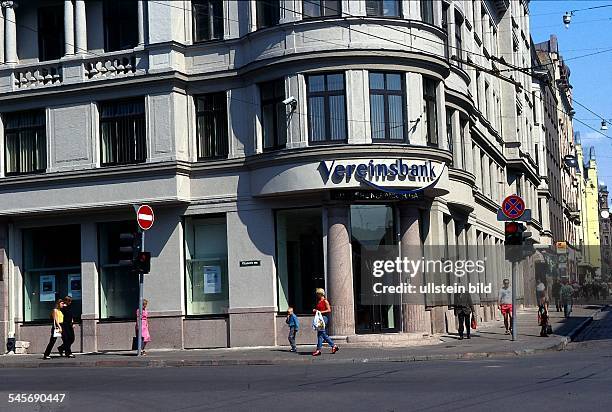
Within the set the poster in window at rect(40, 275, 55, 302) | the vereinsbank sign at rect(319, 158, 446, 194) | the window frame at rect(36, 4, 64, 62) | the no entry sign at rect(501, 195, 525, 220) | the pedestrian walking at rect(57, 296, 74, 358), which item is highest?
the window frame at rect(36, 4, 64, 62)

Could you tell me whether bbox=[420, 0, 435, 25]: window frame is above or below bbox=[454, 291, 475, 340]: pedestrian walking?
above

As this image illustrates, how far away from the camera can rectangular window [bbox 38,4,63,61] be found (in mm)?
30922

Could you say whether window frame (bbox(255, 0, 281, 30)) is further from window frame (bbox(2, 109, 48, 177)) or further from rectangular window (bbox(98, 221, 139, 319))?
window frame (bbox(2, 109, 48, 177))

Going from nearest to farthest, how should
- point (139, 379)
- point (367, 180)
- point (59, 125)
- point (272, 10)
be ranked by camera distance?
point (139, 379) < point (367, 180) < point (272, 10) < point (59, 125)

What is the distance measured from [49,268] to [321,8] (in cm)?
1250

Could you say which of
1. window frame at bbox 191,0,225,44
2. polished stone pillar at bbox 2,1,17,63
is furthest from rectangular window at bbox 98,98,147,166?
polished stone pillar at bbox 2,1,17,63

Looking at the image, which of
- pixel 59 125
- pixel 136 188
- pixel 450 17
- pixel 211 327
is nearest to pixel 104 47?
pixel 59 125

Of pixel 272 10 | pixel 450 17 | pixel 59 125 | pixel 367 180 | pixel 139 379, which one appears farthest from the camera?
pixel 450 17

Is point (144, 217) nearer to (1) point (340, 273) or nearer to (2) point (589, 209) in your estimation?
(1) point (340, 273)

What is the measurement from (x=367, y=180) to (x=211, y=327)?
6756mm

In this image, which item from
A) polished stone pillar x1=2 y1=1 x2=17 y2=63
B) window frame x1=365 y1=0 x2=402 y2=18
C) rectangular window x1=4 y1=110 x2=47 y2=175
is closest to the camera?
window frame x1=365 y1=0 x2=402 y2=18

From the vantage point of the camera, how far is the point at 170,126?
Answer: 28547mm

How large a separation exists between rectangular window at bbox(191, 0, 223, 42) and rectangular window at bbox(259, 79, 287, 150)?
268 cm

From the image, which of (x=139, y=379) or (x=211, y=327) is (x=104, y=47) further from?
(x=139, y=379)
